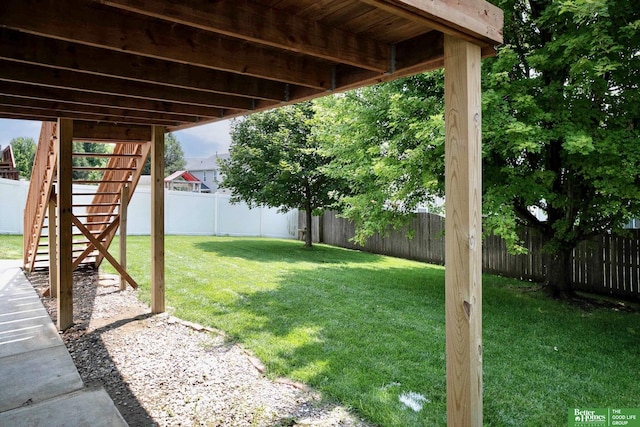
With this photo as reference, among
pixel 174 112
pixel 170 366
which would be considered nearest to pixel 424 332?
pixel 170 366

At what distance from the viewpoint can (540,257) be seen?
7262mm

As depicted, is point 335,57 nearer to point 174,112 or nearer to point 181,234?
point 174,112

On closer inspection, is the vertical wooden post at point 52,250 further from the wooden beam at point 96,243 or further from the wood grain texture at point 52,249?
the wooden beam at point 96,243

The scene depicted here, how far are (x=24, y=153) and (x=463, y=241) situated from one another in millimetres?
38216

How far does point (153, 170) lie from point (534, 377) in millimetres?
4470

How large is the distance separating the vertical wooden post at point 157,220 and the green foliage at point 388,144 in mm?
2746

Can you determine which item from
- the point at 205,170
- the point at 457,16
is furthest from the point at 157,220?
the point at 205,170

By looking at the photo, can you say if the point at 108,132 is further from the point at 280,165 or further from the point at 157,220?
the point at 280,165

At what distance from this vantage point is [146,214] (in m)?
14.4

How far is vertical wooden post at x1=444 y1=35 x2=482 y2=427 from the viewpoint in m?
1.83

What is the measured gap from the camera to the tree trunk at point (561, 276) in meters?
5.94

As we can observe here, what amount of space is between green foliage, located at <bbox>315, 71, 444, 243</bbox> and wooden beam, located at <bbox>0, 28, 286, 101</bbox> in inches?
86.0

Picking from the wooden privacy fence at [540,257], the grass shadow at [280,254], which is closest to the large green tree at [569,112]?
the wooden privacy fence at [540,257]

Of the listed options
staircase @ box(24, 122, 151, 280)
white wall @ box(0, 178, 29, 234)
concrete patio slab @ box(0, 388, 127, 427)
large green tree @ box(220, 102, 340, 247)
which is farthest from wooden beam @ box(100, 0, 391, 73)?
white wall @ box(0, 178, 29, 234)
